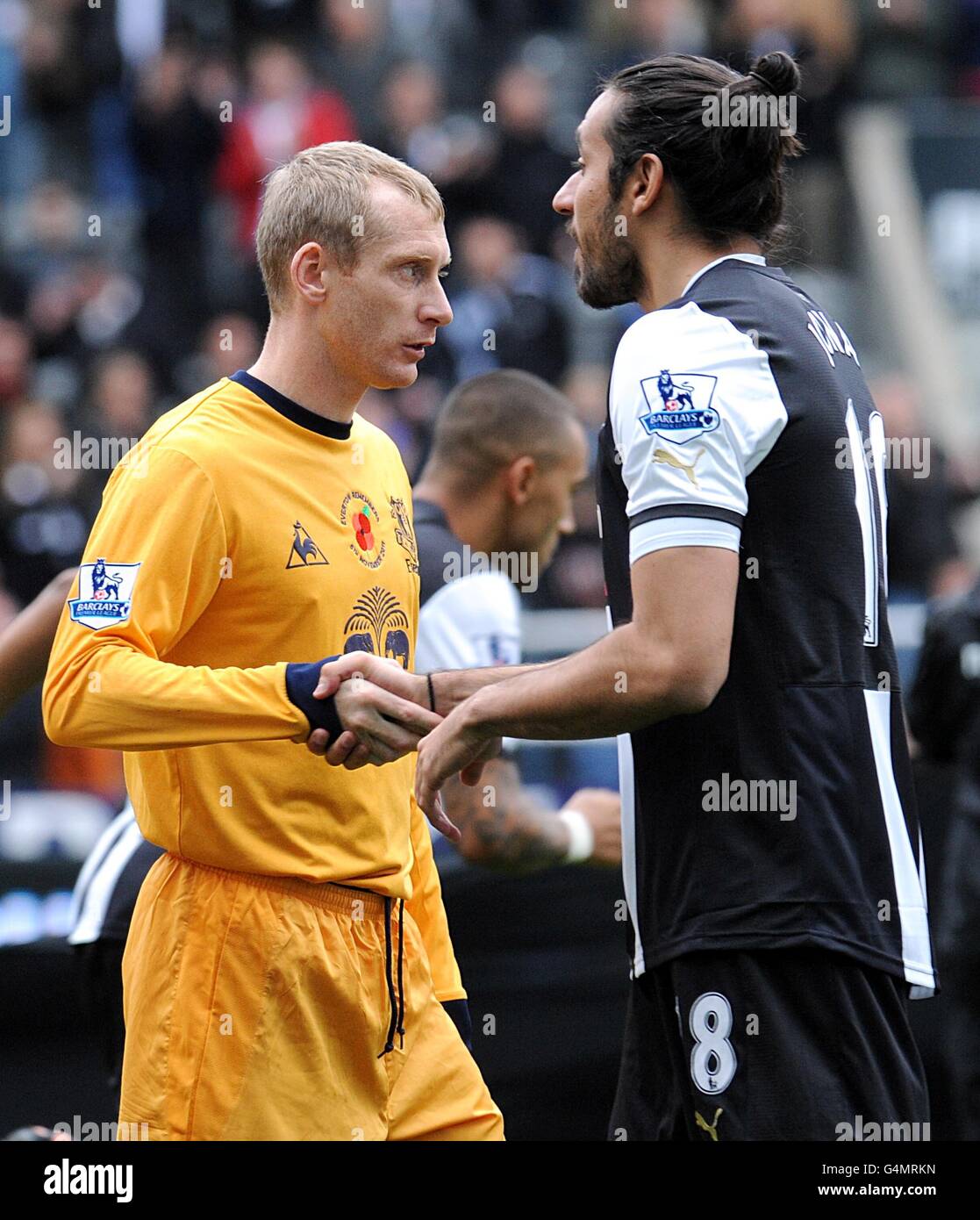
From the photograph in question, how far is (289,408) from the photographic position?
340 cm

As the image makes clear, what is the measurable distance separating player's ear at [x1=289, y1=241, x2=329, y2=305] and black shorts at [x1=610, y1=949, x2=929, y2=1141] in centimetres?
142

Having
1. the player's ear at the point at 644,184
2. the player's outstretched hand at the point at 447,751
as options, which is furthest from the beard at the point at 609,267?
the player's outstretched hand at the point at 447,751

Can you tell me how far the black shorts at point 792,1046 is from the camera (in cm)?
294

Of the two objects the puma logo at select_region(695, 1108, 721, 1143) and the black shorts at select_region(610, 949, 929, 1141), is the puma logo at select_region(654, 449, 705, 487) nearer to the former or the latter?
the black shorts at select_region(610, 949, 929, 1141)

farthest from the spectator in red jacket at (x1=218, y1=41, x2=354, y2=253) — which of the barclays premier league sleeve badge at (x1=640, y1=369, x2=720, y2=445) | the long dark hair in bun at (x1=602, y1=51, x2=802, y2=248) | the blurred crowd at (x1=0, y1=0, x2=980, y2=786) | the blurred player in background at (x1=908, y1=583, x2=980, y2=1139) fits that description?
the barclays premier league sleeve badge at (x1=640, y1=369, x2=720, y2=445)

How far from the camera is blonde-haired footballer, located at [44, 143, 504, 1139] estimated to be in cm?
313

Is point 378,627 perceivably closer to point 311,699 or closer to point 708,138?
point 311,699

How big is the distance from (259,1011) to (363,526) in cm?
93

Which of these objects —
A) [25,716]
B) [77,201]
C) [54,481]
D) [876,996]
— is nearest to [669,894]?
[876,996]

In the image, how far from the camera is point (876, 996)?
9.89 ft

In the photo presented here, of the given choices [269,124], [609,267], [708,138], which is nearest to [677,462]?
[609,267]
